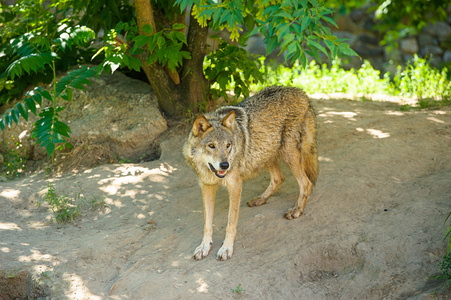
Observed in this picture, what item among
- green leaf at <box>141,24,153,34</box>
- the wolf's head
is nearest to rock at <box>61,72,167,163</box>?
green leaf at <box>141,24,153,34</box>

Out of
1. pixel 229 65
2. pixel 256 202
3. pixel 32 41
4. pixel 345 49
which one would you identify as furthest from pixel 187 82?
pixel 345 49

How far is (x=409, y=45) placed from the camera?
1681 cm

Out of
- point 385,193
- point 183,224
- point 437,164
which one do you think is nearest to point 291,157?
point 385,193

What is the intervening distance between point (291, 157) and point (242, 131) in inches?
32.8

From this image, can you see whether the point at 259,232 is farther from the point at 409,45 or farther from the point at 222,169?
the point at 409,45

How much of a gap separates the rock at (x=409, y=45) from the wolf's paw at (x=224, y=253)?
48.8 ft

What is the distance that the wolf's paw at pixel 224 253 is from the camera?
15.8 feet

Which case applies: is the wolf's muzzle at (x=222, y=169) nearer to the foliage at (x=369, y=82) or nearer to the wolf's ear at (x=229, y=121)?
the wolf's ear at (x=229, y=121)

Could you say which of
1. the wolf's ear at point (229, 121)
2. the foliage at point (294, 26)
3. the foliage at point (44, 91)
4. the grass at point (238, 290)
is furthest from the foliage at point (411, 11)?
the foliage at point (44, 91)

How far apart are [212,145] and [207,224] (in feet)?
3.20

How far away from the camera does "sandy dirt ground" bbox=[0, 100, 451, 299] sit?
4336mm

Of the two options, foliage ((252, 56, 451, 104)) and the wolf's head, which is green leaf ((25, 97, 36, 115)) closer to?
the wolf's head

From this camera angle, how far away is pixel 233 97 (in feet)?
27.6

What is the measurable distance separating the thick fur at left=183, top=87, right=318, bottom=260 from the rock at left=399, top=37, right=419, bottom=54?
1289 centimetres
